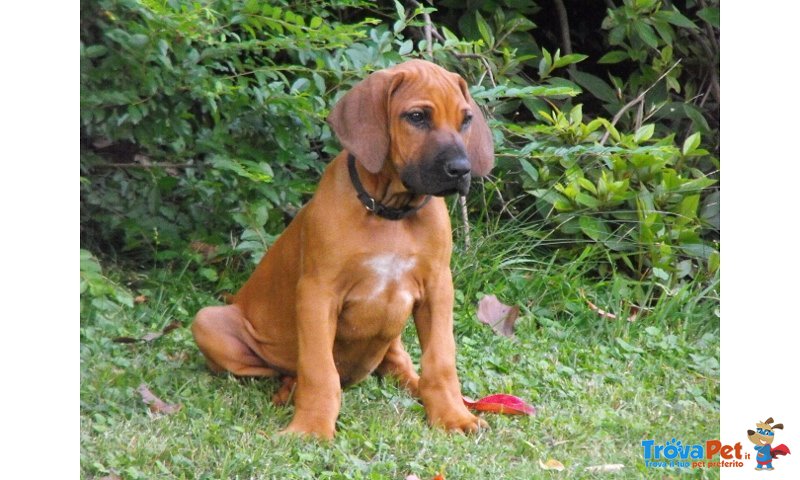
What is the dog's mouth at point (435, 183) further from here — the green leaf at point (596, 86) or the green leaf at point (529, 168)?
the green leaf at point (596, 86)

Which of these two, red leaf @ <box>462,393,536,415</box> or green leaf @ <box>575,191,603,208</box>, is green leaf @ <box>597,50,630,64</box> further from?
red leaf @ <box>462,393,536,415</box>

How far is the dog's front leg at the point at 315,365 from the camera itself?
4.19m

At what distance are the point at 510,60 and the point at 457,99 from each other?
232 centimetres

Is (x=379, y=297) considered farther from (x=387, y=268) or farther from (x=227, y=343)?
(x=227, y=343)

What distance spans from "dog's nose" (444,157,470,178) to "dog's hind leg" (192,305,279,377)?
1.36 meters

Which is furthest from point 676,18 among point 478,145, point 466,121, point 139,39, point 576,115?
point 139,39

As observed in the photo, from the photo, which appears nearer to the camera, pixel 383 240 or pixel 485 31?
pixel 383 240

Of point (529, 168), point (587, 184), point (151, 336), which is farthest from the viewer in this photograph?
point (587, 184)

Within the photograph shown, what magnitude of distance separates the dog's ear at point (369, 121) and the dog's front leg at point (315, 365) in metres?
0.52

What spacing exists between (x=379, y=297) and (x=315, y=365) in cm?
36

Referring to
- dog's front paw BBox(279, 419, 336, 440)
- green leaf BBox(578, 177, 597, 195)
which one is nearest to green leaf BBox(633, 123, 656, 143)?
green leaf BBox(578, 177, 597, 195)

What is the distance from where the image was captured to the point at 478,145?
4359 mm

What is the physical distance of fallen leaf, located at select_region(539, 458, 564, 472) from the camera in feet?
12.9

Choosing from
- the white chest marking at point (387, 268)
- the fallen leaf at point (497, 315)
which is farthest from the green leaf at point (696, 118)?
the white chest marking at point (387, 268)
